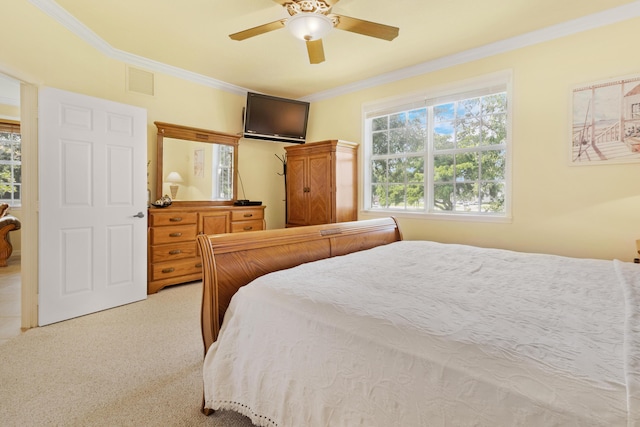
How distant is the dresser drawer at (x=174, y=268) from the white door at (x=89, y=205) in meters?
0.19

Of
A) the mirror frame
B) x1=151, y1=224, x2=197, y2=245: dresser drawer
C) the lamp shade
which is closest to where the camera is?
x1=151, y1=224, x2=197, y2=245: dresser drawer

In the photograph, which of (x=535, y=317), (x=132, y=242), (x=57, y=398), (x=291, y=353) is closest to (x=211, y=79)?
(x=132, y=242)

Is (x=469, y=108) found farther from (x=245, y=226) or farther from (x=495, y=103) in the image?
(x=245, y=226)

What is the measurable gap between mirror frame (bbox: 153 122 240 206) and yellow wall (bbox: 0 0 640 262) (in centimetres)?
12

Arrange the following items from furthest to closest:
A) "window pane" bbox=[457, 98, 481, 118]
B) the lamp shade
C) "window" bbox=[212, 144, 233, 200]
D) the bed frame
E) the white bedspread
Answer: "window" bbox=[212, 144, 233, 200], the lamp shade, "window pane" bbox=[457, 98, 481, 118], the bed frame, the white bedspread

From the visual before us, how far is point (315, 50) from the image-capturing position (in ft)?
8.68

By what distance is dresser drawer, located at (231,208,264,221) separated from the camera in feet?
14.0

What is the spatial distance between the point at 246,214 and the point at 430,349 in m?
3.75

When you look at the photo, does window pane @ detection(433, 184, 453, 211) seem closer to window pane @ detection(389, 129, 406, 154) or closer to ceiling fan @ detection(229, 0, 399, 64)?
window pane @ detection(389, 129, 406, 154)

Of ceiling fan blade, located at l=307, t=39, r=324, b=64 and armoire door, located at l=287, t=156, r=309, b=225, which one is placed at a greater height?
ceiling fan blade, located at l=307, t=39, r=324, b=64

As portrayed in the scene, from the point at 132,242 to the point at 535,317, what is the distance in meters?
3.50

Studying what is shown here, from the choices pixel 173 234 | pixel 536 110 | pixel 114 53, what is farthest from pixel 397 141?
pixel 114 53

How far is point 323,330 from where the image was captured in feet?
3.76

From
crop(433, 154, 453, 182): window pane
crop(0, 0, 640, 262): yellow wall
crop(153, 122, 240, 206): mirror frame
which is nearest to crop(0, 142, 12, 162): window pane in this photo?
crop(0, 0, 640, 262): yellow wall
